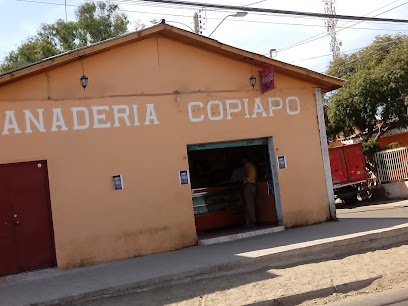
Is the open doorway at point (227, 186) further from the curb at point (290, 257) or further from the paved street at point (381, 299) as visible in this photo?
the paved street at point (381, 299)

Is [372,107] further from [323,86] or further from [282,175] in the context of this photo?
[282,175]

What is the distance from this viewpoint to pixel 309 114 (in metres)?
12.8

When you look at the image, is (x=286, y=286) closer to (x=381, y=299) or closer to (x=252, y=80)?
(x=381, y=299)

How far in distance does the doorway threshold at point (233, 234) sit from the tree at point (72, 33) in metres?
21.0

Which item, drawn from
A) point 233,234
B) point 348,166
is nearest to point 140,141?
point 233,234

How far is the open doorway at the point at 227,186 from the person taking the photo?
42.5ft

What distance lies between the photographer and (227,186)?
1373 centimetres

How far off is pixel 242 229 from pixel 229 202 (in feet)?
4.00

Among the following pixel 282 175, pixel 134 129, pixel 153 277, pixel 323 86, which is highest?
pixel 323 86

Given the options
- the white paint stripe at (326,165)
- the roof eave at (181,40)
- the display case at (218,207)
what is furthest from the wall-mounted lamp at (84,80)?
the white paint stripe at (326,165)

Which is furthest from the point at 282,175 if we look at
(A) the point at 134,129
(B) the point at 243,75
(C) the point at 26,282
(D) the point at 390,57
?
(D) the point at 390,57

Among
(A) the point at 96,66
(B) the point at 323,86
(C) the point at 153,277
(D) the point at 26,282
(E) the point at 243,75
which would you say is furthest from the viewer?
(B) the point at 323,86

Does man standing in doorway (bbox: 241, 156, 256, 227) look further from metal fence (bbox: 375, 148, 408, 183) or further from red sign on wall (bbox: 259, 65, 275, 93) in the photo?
metal fence (bbox: 375, 148, 408, 183)

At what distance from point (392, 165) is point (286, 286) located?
13372 millimetres
